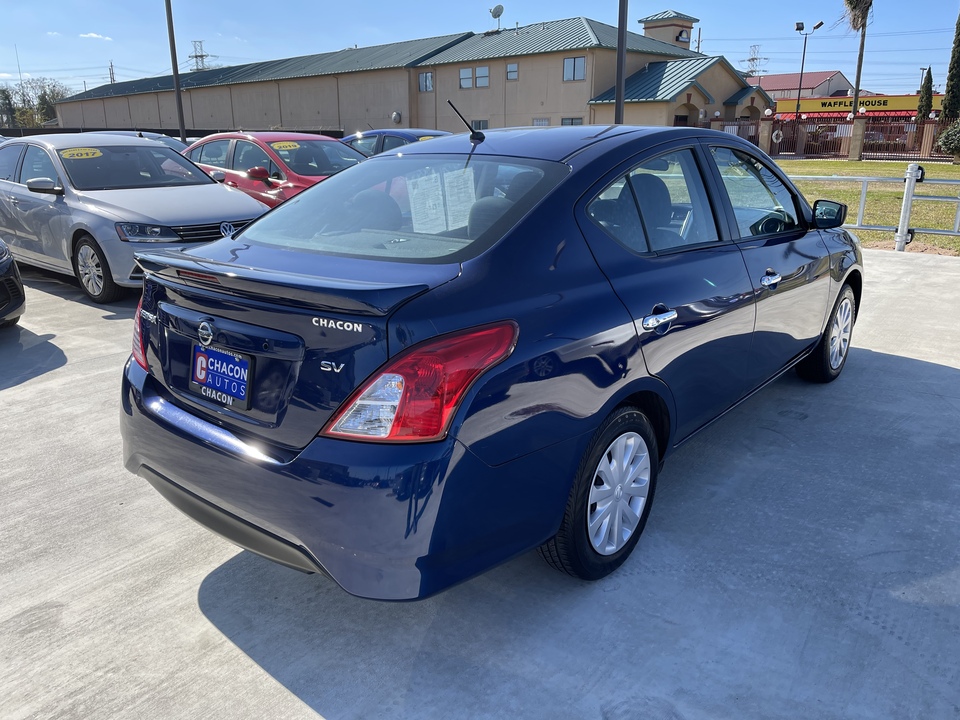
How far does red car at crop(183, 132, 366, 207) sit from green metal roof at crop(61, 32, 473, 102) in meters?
35.1

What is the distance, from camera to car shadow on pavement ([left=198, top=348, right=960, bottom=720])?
239cm

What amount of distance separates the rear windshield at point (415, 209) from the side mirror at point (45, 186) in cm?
535

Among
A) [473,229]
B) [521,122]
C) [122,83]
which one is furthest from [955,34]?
[122,83]

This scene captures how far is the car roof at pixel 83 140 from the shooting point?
8.23 m

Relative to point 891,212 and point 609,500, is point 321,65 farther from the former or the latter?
point 609,500

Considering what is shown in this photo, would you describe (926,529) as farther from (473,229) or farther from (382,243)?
(382,243)

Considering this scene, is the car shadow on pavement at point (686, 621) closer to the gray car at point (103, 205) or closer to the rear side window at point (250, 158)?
the gray car at point (103, 205)

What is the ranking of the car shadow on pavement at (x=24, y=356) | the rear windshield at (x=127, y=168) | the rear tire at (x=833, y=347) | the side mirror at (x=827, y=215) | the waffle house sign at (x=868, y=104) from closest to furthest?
the side mirror at (x=827, y=215) → the rear tire at (x=833, y=347) → the car shadow on pavement at (x=24, y=356) → the rear windshield at (x=127, y=168) → the waffle house sign at (x=868, y=104)

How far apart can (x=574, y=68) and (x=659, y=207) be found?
38.6 meters

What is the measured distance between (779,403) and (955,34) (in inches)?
1676

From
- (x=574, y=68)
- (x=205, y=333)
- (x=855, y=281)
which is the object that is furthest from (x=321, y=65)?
(x=205, y=333)

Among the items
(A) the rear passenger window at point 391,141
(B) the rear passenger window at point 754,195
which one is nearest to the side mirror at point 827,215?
(B) the rear passenger window at point 754,195

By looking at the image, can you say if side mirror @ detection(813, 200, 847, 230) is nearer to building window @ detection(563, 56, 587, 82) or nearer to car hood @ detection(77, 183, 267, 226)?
car hood @ detection(77, 183, 267, 226)

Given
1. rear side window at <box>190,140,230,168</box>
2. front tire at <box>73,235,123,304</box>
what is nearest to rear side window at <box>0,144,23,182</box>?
front tire at <box>73,235,123,304</box>
